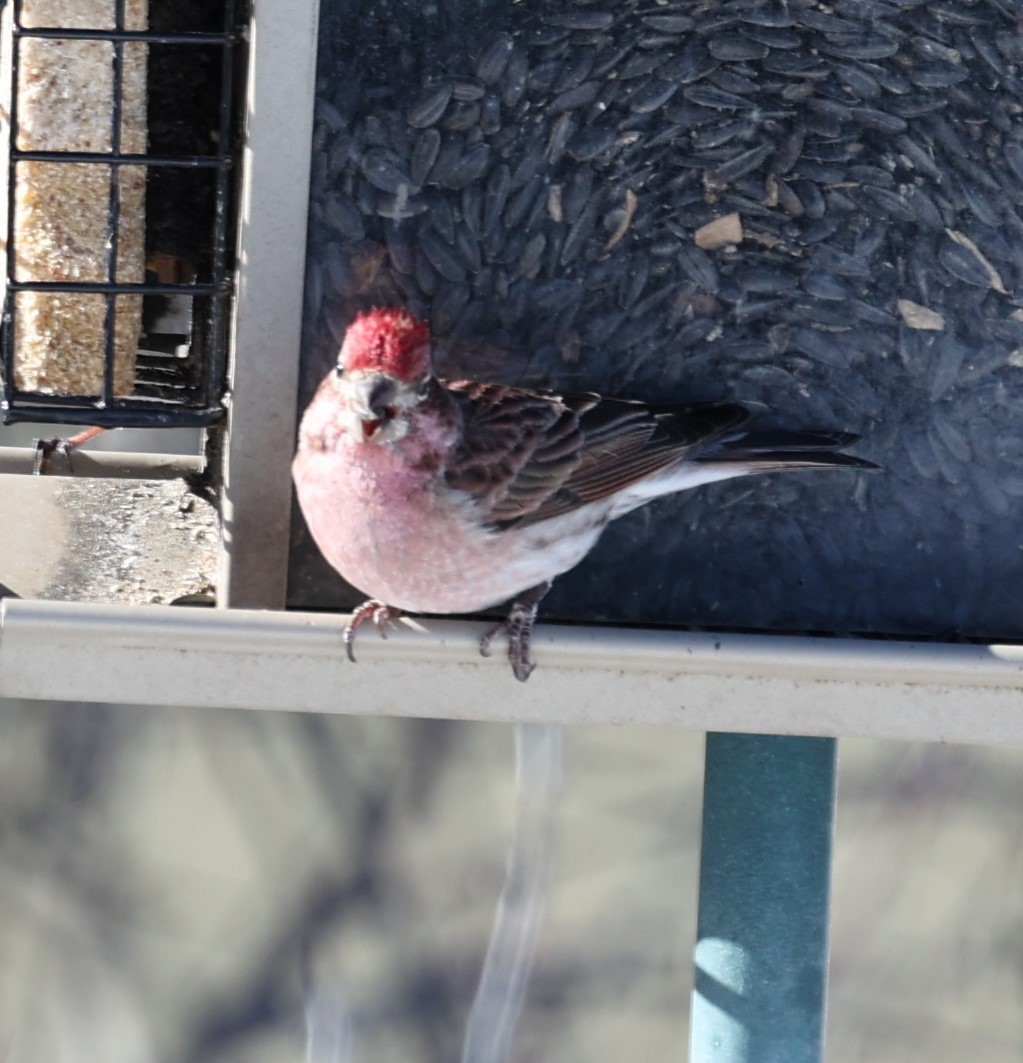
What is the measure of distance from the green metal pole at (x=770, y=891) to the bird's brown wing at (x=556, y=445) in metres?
0.60

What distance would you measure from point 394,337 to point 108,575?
981 millimetres

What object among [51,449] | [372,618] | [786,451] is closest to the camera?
[372,618]

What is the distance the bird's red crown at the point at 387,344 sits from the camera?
3674 mm

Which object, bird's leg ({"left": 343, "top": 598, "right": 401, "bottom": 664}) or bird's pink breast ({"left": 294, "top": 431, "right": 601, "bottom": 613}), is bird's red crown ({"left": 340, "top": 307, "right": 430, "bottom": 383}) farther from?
bird's leg ({"left": 343, "top": 598, "right": 401, "bottom": 664})

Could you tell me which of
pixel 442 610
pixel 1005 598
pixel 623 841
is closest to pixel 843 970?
pixel 623 841

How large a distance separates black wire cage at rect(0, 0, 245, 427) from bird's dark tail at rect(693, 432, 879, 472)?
108cm

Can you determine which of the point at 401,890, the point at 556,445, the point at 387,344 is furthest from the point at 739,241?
the point at 401,890

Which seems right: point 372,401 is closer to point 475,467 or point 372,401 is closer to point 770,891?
point 475,467

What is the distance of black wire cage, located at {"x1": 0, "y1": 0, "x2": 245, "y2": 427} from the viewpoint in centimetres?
398

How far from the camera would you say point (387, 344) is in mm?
3674

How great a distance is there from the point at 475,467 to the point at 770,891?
1.03 m

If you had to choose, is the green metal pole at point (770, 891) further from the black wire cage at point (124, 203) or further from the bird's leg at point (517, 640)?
the black wire cage at point (124, 203)

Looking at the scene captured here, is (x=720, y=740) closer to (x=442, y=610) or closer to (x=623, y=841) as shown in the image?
(x=442, y=610)

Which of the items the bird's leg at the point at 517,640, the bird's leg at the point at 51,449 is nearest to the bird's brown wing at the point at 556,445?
the bird's leg at the point at 517,640
